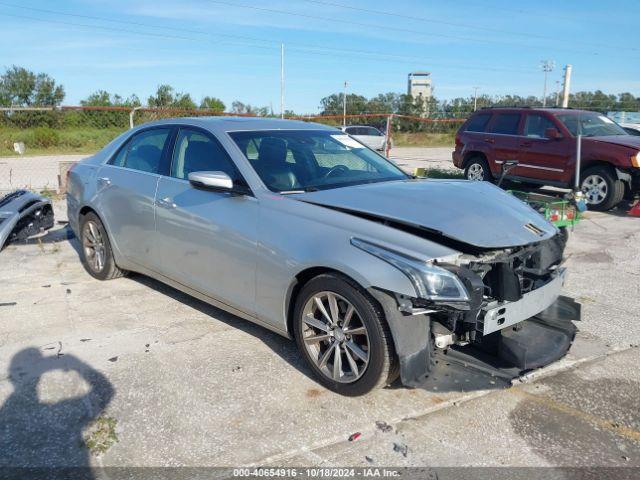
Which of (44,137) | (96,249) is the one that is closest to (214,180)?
(96,249)

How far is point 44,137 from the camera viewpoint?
1006 inches

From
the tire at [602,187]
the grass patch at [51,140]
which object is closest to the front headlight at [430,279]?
the tire at [602,187]


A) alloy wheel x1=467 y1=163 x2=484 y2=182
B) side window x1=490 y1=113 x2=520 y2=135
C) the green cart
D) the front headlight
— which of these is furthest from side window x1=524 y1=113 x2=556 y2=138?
the front headlight

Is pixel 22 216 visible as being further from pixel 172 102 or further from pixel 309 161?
pixel 172 102

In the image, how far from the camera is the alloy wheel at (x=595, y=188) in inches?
409

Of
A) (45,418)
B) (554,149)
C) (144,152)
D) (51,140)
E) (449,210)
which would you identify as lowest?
(45,418)

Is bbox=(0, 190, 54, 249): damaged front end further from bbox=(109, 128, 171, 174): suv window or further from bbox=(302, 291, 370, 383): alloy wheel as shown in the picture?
bbox=(302, 291, 370, 383): alloy wheel

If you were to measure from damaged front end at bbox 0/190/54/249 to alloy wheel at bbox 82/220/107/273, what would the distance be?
5.46 feet

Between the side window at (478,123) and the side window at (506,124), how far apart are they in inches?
10.2

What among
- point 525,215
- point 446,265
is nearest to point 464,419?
point 446,265

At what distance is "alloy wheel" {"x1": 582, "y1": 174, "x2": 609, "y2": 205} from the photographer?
1038cm

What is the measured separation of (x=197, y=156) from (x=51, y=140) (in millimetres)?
23873

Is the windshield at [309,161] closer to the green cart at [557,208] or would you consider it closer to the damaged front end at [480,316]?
the damaged front end at [480,316]

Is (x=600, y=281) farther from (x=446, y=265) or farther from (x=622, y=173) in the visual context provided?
(x=622, y=173)
